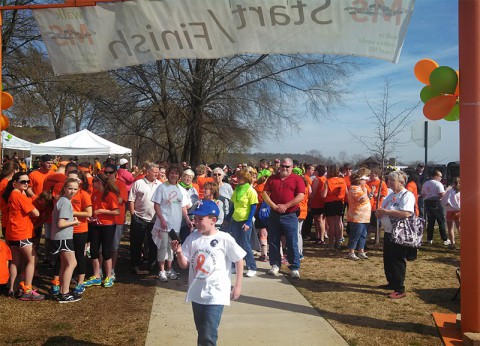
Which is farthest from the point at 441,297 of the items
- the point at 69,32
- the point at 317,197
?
the point at 69,32

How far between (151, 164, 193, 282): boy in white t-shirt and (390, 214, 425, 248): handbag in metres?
3.34

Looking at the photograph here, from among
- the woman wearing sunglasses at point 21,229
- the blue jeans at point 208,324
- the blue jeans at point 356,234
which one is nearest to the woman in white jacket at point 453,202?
the blue jeans at point 356,234

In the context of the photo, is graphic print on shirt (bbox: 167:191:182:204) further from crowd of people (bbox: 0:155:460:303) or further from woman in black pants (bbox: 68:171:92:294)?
woman in black pants (bbox: 68:171:92:294)

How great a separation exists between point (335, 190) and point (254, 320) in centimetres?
545

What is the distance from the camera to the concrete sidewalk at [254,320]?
4750mm

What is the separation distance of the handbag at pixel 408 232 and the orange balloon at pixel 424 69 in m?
1.93

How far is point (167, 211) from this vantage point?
23.2 feet

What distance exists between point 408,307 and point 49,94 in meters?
18.3

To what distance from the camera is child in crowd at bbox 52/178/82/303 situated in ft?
19.3

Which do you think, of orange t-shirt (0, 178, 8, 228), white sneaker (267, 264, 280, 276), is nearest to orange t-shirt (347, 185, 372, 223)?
white sneaker (267, 264, 280, 276)

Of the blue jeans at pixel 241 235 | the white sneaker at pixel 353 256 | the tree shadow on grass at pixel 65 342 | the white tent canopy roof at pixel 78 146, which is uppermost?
the white tent canopy roof at pixel 78 146

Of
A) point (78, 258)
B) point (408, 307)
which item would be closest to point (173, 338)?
point (78, 258)

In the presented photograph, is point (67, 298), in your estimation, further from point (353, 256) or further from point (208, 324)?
point (353, 256)

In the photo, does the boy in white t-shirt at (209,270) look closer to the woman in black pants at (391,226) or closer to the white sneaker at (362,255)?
the woman in black pants at (391,226)
